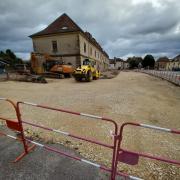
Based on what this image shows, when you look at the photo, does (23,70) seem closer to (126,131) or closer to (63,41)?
(63,41)

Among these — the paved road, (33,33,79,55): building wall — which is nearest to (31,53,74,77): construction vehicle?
(33,33,79,55): building wall

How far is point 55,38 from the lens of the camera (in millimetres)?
24062

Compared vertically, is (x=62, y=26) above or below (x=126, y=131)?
above

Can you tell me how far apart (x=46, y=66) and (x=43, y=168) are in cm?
1707

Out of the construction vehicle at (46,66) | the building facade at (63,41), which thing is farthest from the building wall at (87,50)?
the construction vehicle at (46,66)

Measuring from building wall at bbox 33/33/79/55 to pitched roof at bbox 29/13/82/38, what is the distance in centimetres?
81

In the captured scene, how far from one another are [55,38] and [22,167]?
24.0 meters

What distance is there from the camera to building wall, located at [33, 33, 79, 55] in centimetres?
2347

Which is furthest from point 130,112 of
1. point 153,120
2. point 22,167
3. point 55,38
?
point 55,38

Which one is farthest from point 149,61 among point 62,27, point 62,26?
point 62,27

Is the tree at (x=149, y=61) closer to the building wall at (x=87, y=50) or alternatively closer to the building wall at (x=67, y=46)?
the building wall at (x=87, y=50)

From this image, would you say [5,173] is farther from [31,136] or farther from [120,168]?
[120,168]

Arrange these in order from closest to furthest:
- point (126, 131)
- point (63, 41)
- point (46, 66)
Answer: point (126, 131) → point (46, 66) → point (63, 41)

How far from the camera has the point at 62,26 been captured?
980 inches
